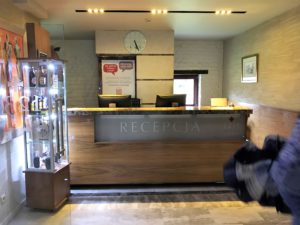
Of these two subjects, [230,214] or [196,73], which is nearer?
[230,214]

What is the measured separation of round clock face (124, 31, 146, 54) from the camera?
230 inches

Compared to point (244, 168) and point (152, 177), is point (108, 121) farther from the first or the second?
point (244, 168)

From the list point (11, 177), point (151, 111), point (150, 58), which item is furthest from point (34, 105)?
point (150, 58)

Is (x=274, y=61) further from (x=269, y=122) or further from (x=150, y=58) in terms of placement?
(x=150, y=58)

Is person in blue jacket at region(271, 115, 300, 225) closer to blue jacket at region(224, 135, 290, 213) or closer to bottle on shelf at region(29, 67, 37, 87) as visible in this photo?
blue jacket at region(224, 135, 290, 213)

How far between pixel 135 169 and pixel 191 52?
4.20m

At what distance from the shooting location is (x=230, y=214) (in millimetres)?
3150

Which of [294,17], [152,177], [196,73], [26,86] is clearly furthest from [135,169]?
[196,73]

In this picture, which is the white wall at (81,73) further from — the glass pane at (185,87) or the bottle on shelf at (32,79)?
the bottle on shelf at (32,79)

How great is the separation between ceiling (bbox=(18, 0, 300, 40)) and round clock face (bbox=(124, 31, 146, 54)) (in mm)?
227

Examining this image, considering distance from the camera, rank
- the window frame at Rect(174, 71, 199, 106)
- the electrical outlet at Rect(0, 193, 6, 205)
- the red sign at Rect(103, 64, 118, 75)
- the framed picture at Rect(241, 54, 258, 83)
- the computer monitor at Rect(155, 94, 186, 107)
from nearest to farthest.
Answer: the electrical outlet at Rect(0, 193, 6, 205), the computer monitor at Rect(155, 94, 186, 107), the framed picture at Rect(241, 54, 258, 83), the red sign at Rect(103, 64, 118, 75), the window frame at Rect(174, 71, 199, 106)

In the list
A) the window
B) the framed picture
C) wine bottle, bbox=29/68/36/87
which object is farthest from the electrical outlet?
the window

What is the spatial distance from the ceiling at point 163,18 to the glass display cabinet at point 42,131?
3.47 ft

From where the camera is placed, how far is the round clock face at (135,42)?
Answer: 5.85m
